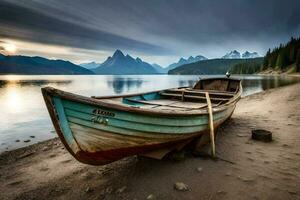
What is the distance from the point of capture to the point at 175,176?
19.8 feet

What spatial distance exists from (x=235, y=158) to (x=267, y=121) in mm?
6581

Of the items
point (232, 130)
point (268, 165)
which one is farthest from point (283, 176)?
point (232, 130)

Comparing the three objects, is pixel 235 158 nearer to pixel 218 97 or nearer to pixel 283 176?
pixel 283 176

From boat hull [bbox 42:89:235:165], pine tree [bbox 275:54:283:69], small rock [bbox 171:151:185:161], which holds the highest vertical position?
pine tree [bbox 275:54:283:69]

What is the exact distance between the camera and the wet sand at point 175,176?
5270 mm

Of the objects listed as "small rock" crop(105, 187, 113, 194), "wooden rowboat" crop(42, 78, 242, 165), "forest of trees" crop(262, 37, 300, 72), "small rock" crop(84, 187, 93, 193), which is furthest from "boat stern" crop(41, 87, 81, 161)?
"forest of trees" crop(262, 37, 300, 72)

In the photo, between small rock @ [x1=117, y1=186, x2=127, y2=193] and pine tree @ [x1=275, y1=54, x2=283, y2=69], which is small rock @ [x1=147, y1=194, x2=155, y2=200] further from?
pine tree @ [x1=275, y1=54, x2=283, y2=69]

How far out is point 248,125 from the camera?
1138cm

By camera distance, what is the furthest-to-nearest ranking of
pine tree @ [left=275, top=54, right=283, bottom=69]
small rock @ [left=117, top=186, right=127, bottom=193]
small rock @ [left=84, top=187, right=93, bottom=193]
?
pine tree @ [left=275, top=54, right=283, bottom=69] < small rock @ [left=84, top=187, right=93, bottom=193] < small rock @ [left=117, top=186, right=127, bottom=193]

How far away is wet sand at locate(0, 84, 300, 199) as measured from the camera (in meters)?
5.27

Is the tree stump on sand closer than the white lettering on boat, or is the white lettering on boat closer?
the white lettering on boat

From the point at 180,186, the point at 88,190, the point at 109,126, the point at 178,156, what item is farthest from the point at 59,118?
the point at 178,156

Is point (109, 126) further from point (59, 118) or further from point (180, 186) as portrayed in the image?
point (180, 186)

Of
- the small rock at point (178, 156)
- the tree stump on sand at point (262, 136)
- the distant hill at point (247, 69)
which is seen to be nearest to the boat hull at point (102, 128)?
the small rock at point (178, 156)
